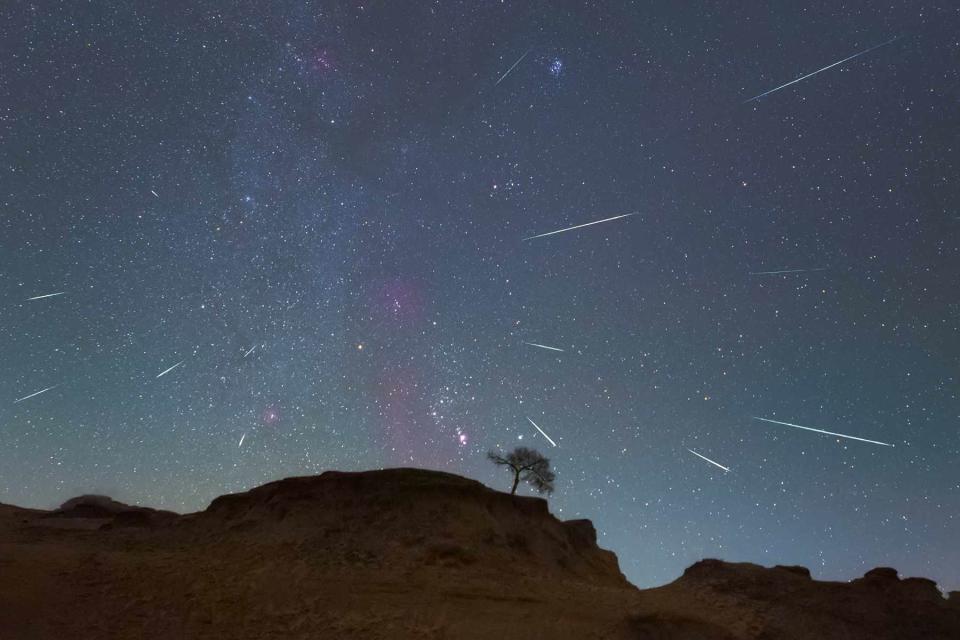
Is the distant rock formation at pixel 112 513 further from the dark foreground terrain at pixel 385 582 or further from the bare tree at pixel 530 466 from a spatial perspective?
the bare tree at pixel 530 466

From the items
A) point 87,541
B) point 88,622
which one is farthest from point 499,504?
point 87,541

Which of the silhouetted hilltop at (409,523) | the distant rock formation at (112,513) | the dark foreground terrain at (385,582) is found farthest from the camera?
the distant rock formation at (112,513)

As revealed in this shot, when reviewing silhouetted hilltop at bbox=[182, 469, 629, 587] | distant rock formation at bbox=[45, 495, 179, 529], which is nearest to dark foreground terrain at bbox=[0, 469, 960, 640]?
silhouetted hilltop at bbox=[182, 469, 629, 587]

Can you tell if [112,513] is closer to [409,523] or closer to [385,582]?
[409,523]

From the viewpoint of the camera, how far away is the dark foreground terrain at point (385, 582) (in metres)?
Result: 20.7

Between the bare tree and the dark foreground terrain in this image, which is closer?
the dark foreground terrain

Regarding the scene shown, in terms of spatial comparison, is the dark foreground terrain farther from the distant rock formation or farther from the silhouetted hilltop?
the distant rock formation

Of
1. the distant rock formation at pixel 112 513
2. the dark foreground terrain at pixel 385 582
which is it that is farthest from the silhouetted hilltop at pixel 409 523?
the distant rock formation at pixel 112 513

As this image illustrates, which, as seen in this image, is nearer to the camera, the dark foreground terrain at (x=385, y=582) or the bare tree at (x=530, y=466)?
the dark foreground terrain at (x=385, y=582)

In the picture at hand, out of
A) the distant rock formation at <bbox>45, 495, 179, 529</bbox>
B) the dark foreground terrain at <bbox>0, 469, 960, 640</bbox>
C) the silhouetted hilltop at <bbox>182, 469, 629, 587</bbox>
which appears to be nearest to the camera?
the dark foreground terrain at <bbox>0, 469, 960, 640</bbox>

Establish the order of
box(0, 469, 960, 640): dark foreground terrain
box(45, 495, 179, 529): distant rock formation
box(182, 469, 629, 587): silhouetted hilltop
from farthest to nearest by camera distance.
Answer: box(45, 495, 179, 529): distant rock formation < box(182, 469, 629, 587): silhouetted hilltop < box(0, 469, 960, 640): dark foreground terrain

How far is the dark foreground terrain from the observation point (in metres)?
20.7

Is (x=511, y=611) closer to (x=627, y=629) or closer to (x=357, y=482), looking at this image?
(x=627, y=629)

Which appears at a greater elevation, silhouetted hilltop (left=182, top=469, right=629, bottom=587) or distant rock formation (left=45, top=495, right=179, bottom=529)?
silhouetted hilltop (left=182, top=469, right=629, bottom=587)
